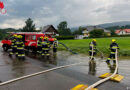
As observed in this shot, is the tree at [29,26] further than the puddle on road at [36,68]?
Yes

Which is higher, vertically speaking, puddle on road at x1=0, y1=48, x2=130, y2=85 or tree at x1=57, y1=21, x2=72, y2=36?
tree at x1=57, y1=21, x2=72, y2=36

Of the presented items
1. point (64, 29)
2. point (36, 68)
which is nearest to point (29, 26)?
point (64, 29)

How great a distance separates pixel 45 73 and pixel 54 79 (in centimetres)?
94

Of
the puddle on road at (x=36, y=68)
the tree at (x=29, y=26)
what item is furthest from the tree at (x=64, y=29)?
the puddle on road at (x=36, y=68)

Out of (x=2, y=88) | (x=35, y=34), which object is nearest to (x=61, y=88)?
(x=2, y=88)

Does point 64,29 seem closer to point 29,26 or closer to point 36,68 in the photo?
point 29,26

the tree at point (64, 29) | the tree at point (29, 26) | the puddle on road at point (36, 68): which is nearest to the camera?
the puddle on road at point (36, 68)

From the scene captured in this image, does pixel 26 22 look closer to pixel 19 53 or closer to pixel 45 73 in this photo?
pixel 19 53

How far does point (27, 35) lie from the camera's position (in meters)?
13.9

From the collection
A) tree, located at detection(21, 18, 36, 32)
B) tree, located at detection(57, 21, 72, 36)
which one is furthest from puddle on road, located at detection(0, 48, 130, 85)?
tree, located at detection(57, 21, 72, 36)

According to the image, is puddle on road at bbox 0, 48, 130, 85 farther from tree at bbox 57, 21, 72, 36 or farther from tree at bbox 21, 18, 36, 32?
tree at bbox 57, 21, 72, 36

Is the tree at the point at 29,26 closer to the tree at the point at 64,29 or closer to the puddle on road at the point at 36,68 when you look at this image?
the tree at the point at 64,29

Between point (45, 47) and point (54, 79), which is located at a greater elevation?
point (45, 47)

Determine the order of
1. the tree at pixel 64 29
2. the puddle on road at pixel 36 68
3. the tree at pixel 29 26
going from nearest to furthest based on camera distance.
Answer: the puddle on road at pixel 36 68 < the tree at pixel 29 26 < the tree at pixel 64 29
